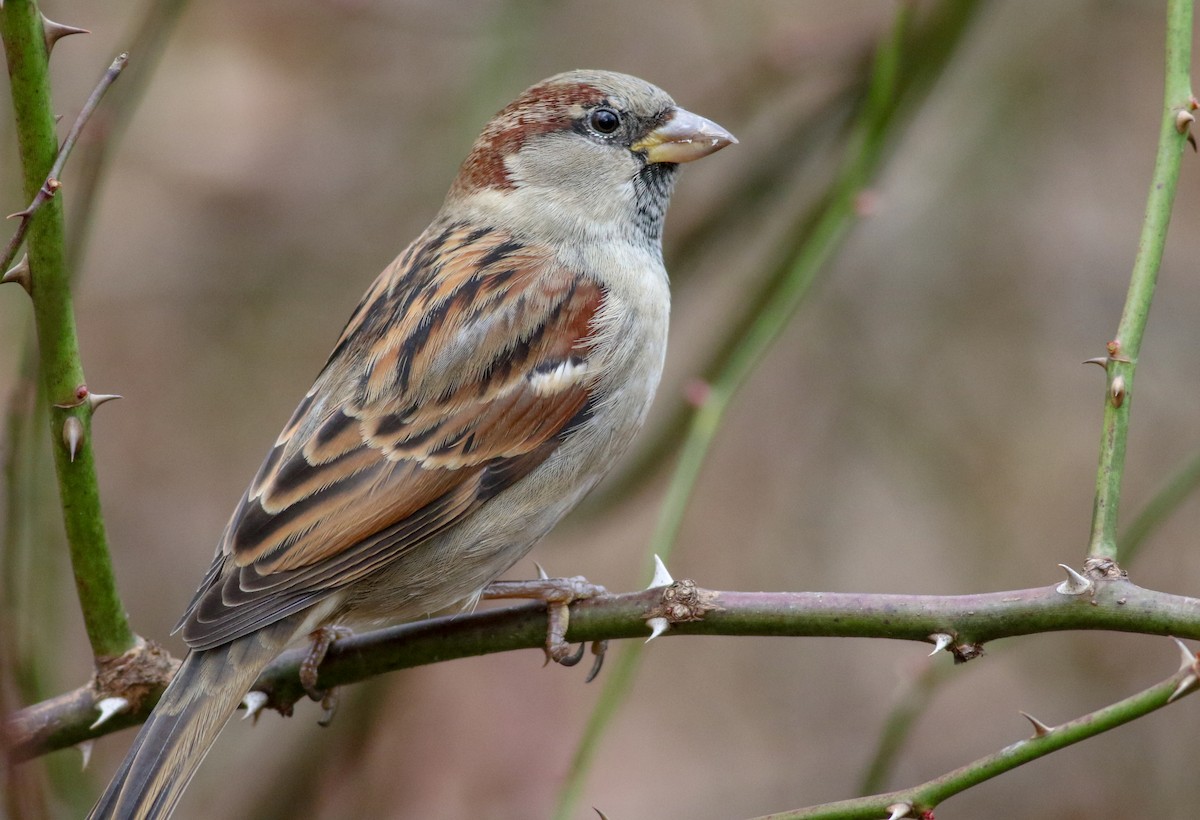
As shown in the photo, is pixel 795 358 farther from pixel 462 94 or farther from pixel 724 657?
pixel 462 94

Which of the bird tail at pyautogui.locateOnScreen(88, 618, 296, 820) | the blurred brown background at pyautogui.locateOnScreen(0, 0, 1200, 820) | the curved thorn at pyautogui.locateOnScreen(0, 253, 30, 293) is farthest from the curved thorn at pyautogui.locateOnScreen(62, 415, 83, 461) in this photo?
the blurred brown background at pyautogui.locateOnScreen(0, 0, 1200, 820)

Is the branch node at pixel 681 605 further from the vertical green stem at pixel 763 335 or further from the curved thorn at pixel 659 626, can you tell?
the vertical green stem at pixel 763 335

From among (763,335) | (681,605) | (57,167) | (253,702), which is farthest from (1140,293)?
(253,702)

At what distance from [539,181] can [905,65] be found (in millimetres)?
1025

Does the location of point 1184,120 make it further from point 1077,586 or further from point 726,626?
point 726,626

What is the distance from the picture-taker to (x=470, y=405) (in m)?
3.02

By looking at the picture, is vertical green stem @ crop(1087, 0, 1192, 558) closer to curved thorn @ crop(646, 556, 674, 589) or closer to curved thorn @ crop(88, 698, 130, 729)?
curved thorn @ crop(646, 556, 674, 589)

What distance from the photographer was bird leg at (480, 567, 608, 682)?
8.23 ft

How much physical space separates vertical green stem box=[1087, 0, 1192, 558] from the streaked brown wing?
4.12ft

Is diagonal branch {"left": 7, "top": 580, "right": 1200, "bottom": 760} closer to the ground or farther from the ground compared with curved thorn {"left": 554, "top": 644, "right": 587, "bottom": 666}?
farther from the ground

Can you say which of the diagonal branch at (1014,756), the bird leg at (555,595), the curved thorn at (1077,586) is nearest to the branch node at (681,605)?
the bird leg at (555,595)

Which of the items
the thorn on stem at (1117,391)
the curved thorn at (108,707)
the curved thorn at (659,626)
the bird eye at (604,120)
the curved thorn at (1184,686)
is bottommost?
the curved thorn at (108,707)

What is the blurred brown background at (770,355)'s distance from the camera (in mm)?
4422

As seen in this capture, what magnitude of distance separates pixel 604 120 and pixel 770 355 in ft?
6.57
